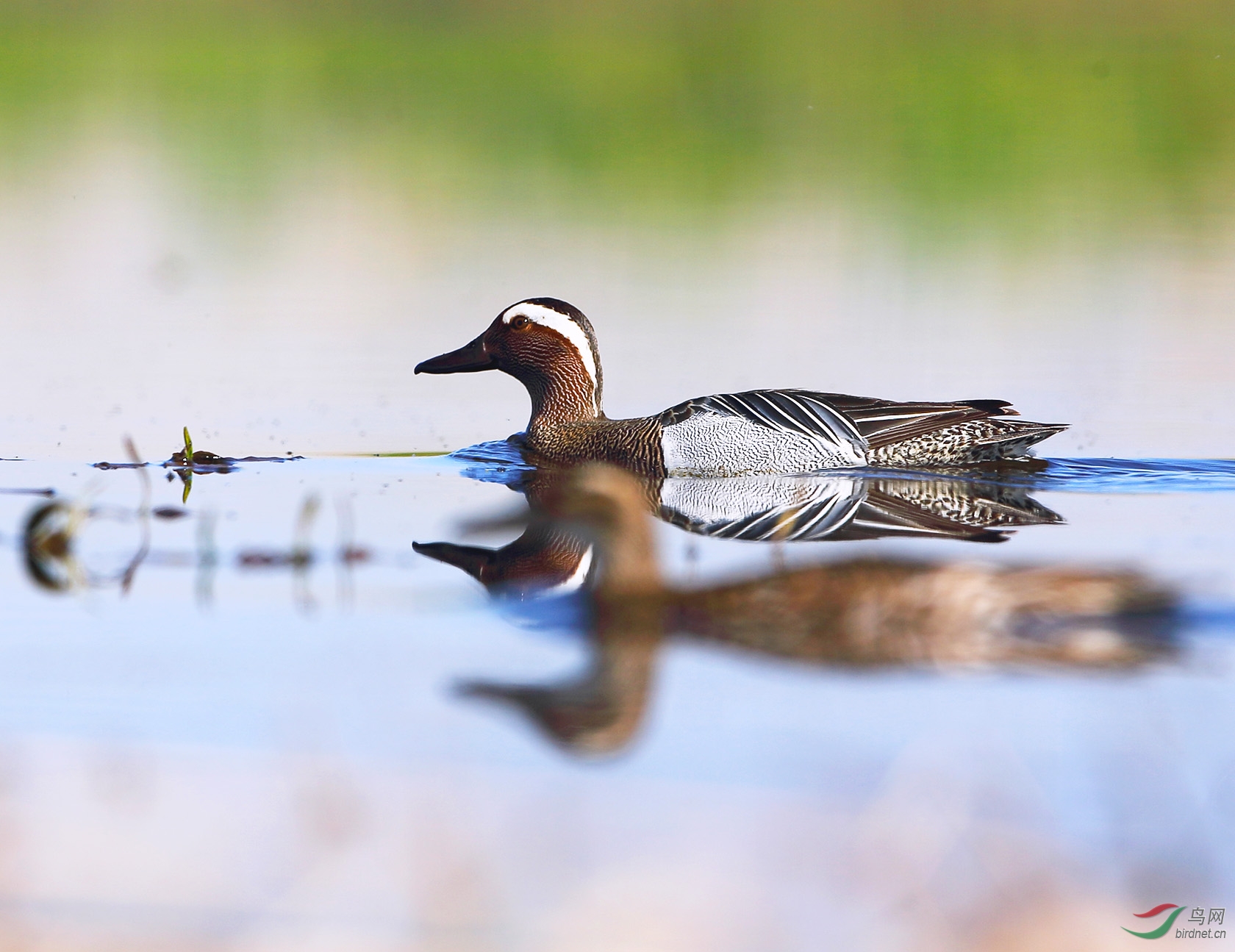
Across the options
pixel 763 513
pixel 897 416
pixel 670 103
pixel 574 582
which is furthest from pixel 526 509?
pixel 670 103

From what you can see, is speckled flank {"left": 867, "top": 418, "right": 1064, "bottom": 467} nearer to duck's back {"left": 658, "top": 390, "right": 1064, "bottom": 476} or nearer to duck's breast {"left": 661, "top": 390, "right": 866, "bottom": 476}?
duck's back {"left": 658, "top": 390, "right": 1064, "bottom": 476}

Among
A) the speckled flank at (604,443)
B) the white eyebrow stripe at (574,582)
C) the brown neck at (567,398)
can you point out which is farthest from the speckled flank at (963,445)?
the white eyebrow stripe at (574,582)

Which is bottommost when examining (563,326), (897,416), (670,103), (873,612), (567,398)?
(873,612)

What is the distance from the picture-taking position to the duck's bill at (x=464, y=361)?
10.3 meters

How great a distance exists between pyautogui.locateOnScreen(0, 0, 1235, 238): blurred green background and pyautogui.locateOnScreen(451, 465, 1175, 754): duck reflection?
12.5 metres

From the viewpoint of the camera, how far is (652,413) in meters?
10.4

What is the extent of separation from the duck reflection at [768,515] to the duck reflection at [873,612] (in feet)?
2.12

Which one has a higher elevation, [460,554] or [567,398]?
[567,398]

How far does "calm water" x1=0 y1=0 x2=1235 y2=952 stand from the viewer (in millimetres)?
3578

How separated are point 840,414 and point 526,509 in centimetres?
237

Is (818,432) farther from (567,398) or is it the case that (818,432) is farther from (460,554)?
(460,554)

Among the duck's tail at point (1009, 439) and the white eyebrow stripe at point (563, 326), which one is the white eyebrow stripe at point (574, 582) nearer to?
the duck's tail at point (1009, 439)

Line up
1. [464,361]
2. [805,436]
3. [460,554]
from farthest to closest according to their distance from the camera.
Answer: [464,361], [805,436], [460,554]

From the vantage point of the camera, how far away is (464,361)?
10.5 m
